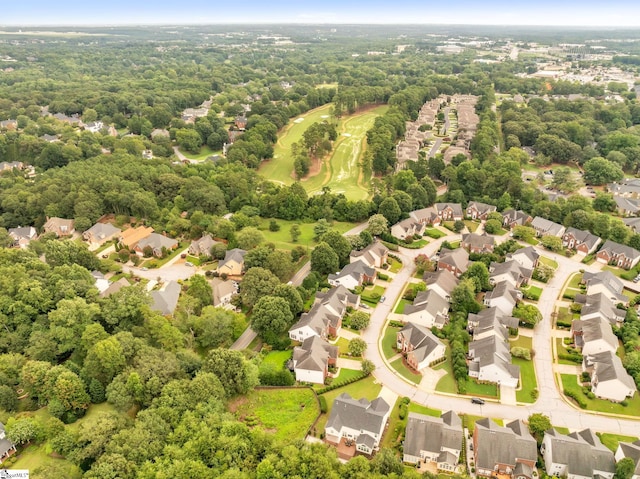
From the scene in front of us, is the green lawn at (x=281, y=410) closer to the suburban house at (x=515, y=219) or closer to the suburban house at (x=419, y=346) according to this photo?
the suburban house at (x=419, y=346)

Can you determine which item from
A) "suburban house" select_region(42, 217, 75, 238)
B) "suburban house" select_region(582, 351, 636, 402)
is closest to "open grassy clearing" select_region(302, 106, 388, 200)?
"suburban house" select_region(42, 217, 75, 238)

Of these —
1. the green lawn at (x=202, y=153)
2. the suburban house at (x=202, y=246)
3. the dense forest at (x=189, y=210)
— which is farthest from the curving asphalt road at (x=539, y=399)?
the green lawn at (x=202, y=153)

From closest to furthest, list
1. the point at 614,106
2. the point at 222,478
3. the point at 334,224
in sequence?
the point at 222,478 → the point at 334,224 → the point at 614,106

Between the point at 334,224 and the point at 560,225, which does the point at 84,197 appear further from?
the point at 560,225

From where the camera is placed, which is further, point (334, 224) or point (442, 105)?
point (442, 105)

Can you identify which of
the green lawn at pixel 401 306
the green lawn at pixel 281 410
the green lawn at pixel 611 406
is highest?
the green lawn at pixel 401 306

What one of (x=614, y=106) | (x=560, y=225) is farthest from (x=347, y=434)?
(x=614, y=106)

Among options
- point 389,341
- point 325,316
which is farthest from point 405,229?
point 325,316

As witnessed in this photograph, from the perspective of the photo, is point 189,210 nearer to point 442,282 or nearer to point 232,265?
point 232,265
